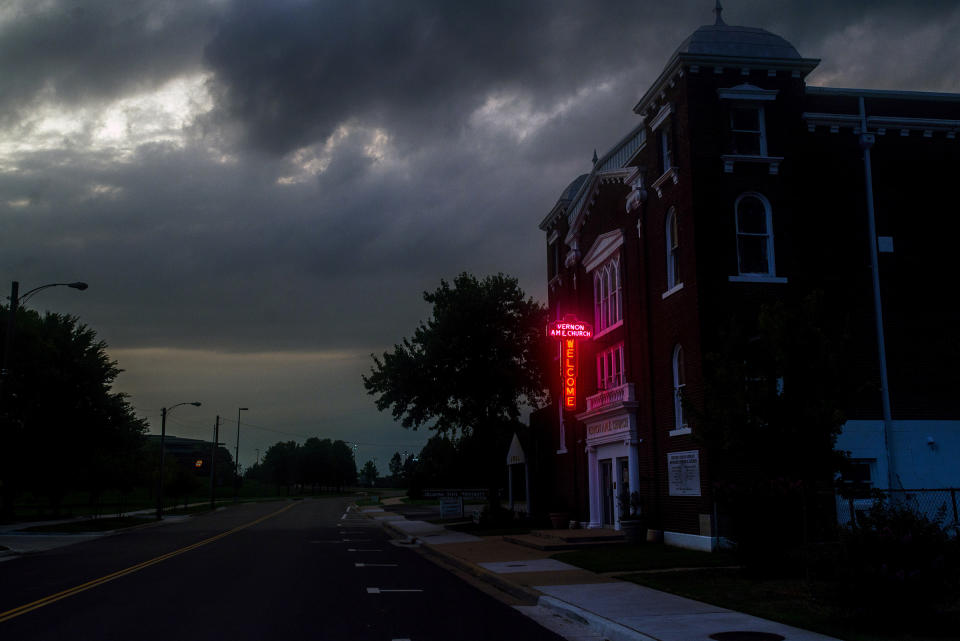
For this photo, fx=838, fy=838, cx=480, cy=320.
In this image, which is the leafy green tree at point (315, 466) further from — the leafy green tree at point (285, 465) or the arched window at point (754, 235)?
the arched window at point (754, 235)

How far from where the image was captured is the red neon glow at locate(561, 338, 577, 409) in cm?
3130

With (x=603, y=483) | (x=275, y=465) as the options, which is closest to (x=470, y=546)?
(x=603, y=483)

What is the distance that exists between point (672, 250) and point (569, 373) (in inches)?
321

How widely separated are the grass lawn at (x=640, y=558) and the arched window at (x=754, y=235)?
791 cm

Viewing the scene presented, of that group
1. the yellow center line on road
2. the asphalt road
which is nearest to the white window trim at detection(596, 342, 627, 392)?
the asphalt road

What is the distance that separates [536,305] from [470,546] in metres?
15.0

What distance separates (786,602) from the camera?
13.1m

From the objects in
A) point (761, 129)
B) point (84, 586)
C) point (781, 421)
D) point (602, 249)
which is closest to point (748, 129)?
point (761, 129)

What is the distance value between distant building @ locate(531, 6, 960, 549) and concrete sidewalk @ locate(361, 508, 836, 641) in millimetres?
5268

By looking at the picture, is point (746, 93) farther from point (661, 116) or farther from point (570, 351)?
point (570, 351)

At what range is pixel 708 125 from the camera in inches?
930

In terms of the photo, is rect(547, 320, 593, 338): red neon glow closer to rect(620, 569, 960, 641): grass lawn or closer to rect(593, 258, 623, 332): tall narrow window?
rect(593, 258, 623, 332): tall narrow window

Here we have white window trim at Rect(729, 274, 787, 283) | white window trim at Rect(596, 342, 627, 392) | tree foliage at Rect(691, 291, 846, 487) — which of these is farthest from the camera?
white window trim at Rect(596, 342, 627, 392)

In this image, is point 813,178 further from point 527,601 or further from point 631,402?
Answer: point 527,601
